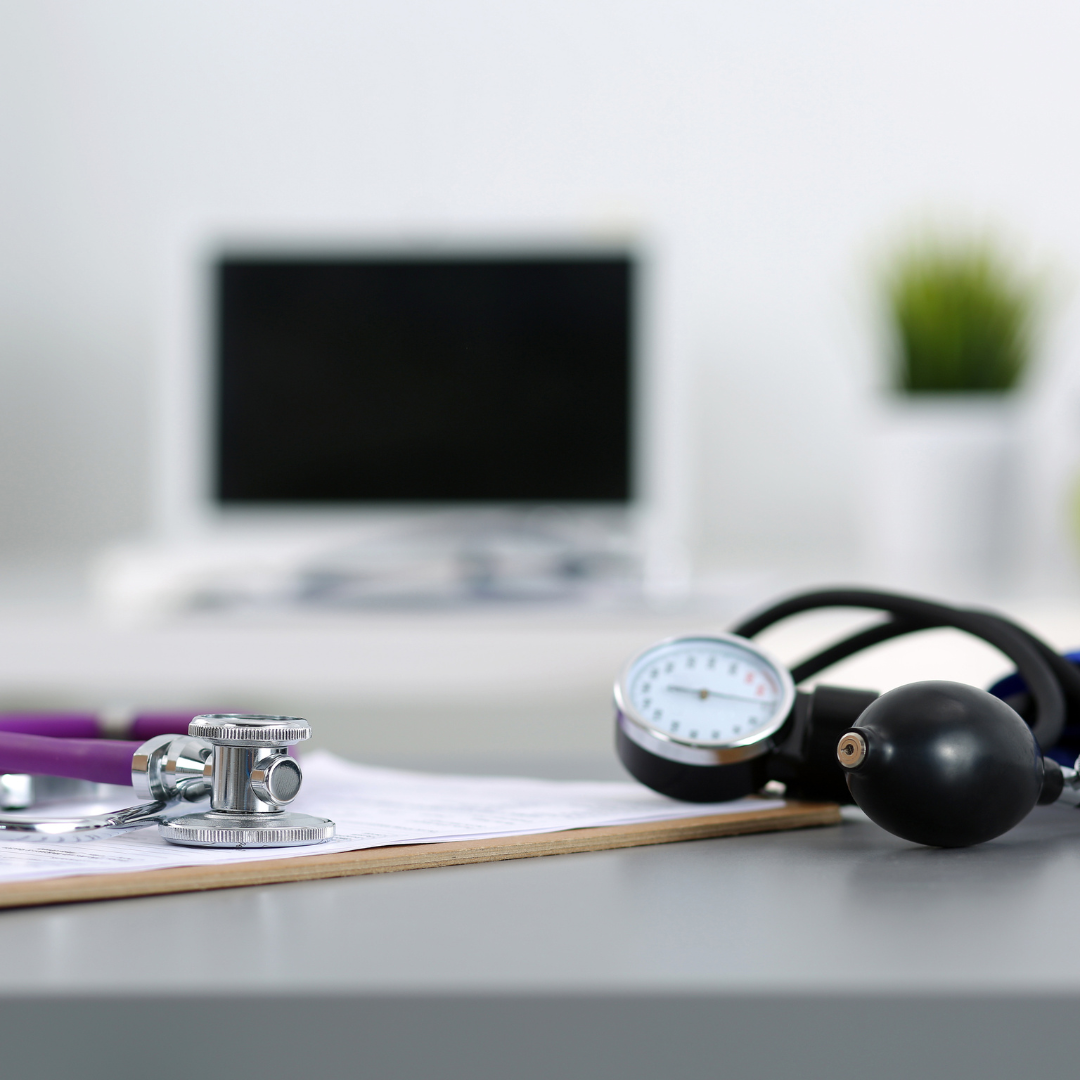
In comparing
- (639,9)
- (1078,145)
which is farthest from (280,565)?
(1078,145)

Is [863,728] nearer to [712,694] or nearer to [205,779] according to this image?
[712,694]

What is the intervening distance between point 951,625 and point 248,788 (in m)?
0.24

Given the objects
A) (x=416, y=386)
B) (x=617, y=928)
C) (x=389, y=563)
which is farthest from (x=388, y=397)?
(x=617, y=928)

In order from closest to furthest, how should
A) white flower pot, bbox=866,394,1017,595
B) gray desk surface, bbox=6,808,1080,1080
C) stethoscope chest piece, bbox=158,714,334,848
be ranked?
1. gray desk surface, bbox=6,808,1080,1080
2. stethoscope chest piece, bbox=158,714,334,848
3. white flower pot, bbox=866,394,1017,595

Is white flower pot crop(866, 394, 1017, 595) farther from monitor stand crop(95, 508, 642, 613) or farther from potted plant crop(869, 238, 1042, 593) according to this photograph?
monitor stand crop(95, 508, 642, 613)

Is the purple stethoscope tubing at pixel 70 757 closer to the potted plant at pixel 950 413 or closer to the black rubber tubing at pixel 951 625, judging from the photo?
the black rubber tubing at pixel 951 625

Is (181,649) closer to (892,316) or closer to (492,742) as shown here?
(492,742)

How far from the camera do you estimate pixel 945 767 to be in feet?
1.20

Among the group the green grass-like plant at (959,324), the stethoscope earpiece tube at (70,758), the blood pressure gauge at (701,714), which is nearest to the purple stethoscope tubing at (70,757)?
the stethoscope earpiece tube at (70,758)

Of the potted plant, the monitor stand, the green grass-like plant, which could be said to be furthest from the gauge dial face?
the green grass-like plant

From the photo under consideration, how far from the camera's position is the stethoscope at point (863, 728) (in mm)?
372

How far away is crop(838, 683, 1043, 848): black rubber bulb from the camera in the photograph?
1.21ft

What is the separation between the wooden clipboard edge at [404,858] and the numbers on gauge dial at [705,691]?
29mm

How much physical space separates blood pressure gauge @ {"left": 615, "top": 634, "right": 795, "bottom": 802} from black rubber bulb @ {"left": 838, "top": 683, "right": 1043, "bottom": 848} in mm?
56
